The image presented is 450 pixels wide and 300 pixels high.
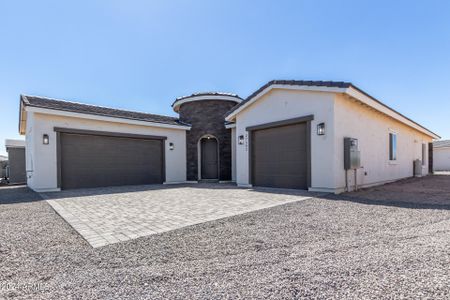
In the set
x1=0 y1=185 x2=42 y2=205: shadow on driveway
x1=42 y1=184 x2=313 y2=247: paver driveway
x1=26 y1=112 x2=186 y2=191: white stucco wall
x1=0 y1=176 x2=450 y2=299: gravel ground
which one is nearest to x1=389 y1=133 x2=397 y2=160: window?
x1=0 y1=176 x2=450 y2=299: gravel ground

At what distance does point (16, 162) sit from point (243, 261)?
21529mm

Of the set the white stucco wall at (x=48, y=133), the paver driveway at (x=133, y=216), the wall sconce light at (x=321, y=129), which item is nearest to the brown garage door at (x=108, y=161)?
the white stucco wall at (x=48, y=133)

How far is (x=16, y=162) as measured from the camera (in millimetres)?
17156

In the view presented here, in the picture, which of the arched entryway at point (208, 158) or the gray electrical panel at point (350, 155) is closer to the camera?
the gray electrical panel at point (350, 155)

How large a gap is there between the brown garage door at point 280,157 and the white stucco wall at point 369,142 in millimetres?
1157

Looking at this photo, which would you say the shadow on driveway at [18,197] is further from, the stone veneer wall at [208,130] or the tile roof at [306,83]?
the tile roof at [306,83]

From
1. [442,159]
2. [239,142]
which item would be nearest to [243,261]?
[239,142]

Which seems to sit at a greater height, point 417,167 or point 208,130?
point 208,130

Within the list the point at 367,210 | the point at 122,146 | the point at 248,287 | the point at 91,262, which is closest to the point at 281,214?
the point at 367,210

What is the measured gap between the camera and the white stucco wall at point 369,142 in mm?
7816

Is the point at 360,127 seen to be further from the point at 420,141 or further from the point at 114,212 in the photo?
the point at 420,141

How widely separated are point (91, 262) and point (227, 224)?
7.14 ft

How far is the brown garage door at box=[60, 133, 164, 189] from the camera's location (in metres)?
9.88

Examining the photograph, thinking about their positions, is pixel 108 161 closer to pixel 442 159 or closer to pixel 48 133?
pixel 48 133
